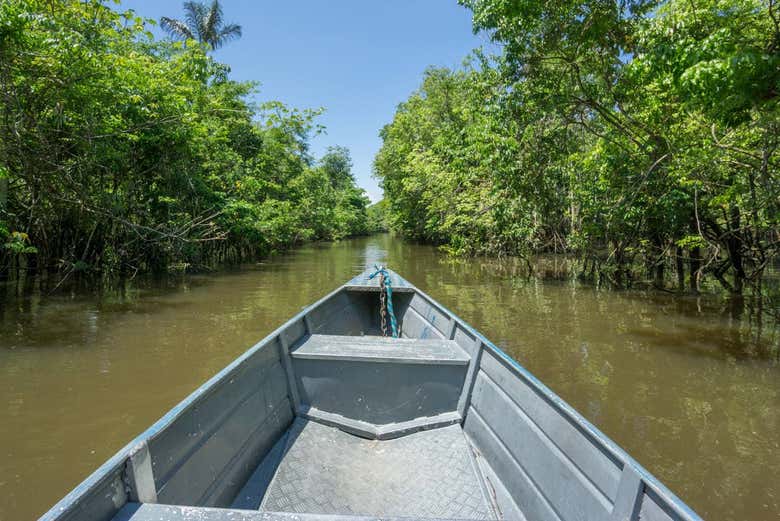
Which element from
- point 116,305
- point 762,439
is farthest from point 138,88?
point 762,439

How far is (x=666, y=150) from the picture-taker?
357 inches

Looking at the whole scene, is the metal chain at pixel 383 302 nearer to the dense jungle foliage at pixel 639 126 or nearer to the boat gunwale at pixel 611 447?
the boat gunwale at pixel 611 447

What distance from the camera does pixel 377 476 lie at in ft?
10.3

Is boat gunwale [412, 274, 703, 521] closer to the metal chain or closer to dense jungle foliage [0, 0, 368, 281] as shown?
the metal chain

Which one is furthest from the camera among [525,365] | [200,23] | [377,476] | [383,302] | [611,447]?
[200,23]

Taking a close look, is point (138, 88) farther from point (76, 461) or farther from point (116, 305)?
point (76, 461)

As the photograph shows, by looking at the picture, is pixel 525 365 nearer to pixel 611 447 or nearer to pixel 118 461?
pixel 611 447

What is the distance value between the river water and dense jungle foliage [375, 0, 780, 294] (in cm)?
196

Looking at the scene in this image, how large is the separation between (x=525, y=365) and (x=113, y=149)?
1154 centimetres

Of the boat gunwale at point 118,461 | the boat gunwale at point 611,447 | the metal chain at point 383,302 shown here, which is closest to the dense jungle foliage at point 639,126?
the boat gunwale at point 611,447

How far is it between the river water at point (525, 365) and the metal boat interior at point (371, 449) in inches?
64.8

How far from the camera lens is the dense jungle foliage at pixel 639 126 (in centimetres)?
586

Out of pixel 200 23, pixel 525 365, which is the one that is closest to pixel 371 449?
pixel 525 365

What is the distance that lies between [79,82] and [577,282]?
14.3m
